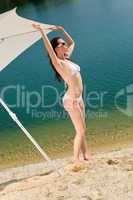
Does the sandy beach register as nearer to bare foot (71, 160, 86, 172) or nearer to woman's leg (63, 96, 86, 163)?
bare foot (71, 160, 86, 172)

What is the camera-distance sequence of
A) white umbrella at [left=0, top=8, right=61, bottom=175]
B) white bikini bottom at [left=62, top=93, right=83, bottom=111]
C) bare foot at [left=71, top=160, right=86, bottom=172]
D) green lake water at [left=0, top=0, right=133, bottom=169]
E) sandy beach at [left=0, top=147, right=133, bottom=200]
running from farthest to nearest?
green lake water at [left=0, top=0, right=133, bottom=169], white umbrella at [left=0, top=8, right=61, bottom=175], white bikini bottom at [left=62, top=93, right=83, bottom=111], bare foot at [left=71, top=160, right=86, bottom=172], sandy beach at [left=0, top=147, right=133, bottom=200]

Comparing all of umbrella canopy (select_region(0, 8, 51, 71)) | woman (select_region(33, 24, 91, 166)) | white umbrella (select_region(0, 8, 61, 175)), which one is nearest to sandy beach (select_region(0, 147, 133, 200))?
woman (select_region(33, 24, 91, 166))

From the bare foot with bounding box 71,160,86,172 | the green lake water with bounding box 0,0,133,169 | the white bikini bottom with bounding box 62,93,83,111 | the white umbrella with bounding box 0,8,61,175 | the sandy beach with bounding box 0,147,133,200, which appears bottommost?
the green lake water with bounding box 0,0,133,169

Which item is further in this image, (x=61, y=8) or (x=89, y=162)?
(x=61, y=8)

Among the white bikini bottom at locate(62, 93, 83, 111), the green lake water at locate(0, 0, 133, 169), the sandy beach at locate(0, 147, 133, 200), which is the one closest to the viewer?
the sandy beach at locate(0, 147, 133, 200)

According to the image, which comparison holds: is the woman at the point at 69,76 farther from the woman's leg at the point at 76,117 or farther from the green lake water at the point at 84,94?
the green lake water at the point at 84,94

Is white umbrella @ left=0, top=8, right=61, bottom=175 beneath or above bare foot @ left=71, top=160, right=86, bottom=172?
above

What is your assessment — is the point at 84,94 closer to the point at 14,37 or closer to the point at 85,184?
the point at 14,37

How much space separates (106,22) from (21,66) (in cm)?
1089

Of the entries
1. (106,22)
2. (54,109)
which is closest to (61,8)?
(106,22)

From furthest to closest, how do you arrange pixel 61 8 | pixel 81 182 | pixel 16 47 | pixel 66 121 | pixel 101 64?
pixel 61 8
pixel 101 64
pixel 66 121
pixel 16 47
pixel 81 182

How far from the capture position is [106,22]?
35.3m

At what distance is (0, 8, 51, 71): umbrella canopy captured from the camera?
9.71m

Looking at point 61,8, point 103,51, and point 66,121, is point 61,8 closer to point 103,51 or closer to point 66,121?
point 103,51
